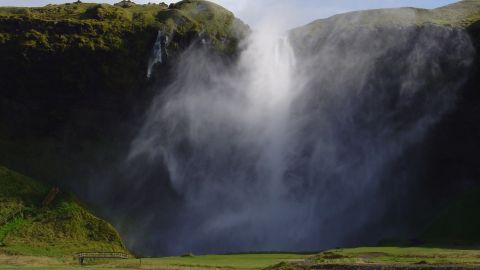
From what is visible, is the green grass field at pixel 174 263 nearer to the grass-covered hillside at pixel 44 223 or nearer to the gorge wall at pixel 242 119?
the grass-covered hillside at pixel 44 223

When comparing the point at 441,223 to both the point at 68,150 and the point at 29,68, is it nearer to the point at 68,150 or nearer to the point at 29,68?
the point at 68,150

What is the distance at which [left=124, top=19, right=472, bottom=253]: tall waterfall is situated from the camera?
3548 inches

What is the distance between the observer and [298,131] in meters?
99.6

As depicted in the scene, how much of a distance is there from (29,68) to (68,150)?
14912mm

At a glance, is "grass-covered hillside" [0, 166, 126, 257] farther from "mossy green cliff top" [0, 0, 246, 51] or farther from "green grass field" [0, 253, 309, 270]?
"mossy green cliff top" [0, 0, 246, 51]

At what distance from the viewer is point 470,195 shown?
82062 millimetres

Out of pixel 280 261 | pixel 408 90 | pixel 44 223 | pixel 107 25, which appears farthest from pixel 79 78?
pixel 280 261

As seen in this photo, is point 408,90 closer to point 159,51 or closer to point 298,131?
point 298,131

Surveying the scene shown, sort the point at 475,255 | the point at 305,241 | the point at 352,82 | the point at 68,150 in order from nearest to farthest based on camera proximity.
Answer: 1. the point at 475,255
2. the point at 305,241
3. the point at 68,150
4. the point at 352,82

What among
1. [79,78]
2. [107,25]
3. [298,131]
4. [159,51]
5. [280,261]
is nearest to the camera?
[280,261]

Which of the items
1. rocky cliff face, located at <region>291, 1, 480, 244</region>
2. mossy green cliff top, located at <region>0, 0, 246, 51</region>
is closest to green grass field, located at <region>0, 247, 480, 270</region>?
rocky cliff face, located at <region>291, 1, 480, 244</region>

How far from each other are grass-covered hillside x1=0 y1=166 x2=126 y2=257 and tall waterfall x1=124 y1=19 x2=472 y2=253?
11273 mm

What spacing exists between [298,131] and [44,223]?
136ft

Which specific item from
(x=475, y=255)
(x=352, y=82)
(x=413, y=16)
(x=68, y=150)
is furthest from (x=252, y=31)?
(x=475, y=255)
